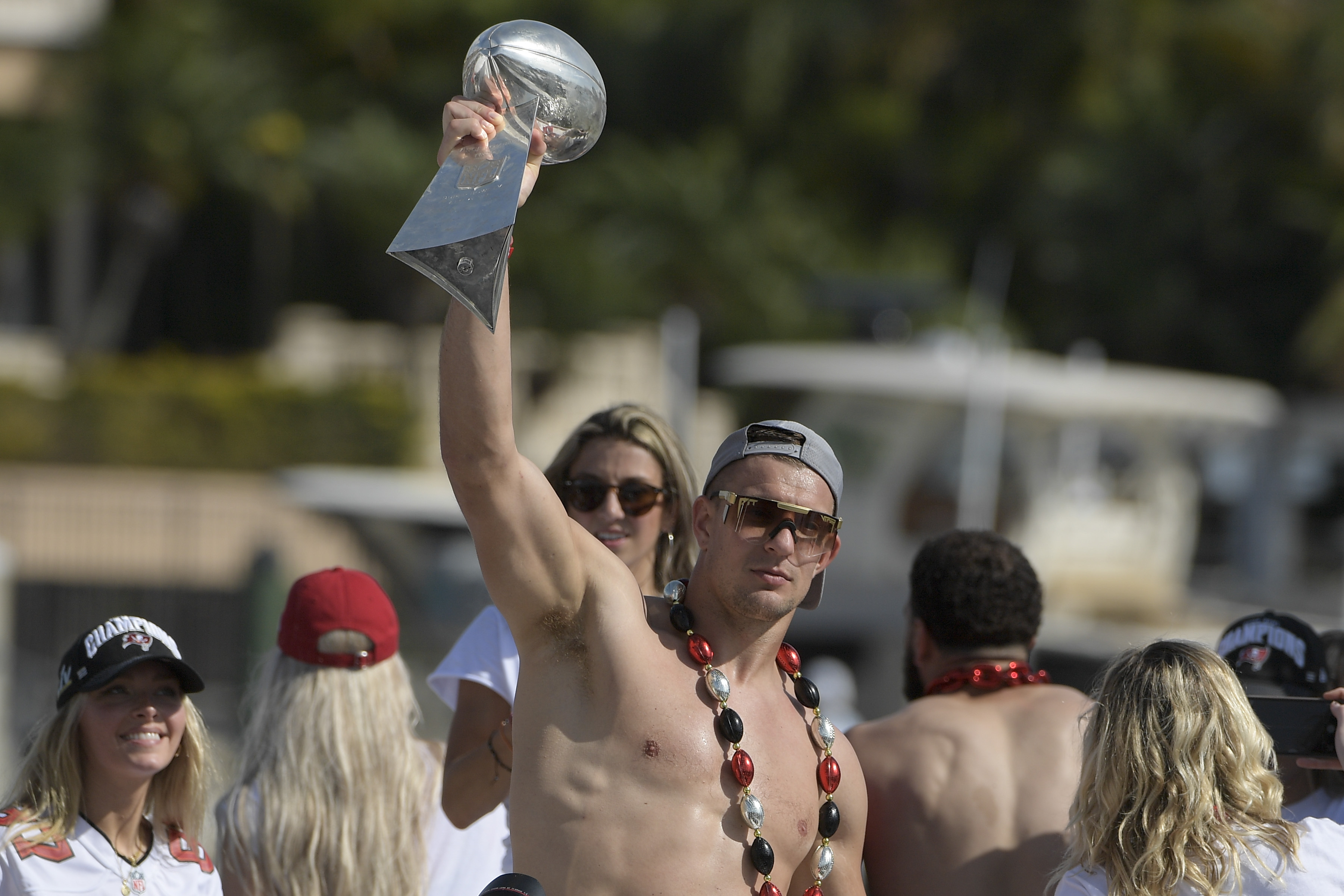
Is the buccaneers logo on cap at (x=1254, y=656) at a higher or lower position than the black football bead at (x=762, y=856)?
higher

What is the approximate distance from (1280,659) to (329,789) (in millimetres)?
2236

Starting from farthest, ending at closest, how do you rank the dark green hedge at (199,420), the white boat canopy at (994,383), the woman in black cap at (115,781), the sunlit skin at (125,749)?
1. the dark green hedge at (199,420)
2. the white boat canopy at (994,383)
3. the sunlit skin at (125,749)
4. the woman in black cap at (115,781)

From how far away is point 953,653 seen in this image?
3361 millimetres

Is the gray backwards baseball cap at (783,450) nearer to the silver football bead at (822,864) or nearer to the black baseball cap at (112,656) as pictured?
the silver football bead at (822,864)

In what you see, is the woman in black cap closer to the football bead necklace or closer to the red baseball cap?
the red baseball cap

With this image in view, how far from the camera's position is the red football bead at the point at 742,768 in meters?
2.59

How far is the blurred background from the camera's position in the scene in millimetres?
14867

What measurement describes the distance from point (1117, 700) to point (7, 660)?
8.69 m

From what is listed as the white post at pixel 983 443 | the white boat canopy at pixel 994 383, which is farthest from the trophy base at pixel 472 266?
the white boat canopy at pixel 994 383

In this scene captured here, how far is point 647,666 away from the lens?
2566 millimetres

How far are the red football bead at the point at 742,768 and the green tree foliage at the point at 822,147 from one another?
18.1 metres

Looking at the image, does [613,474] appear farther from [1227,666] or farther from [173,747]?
[1227,666]

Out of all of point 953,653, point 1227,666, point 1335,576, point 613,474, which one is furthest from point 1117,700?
point 1335,576

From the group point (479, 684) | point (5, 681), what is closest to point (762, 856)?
point (479, 684)
